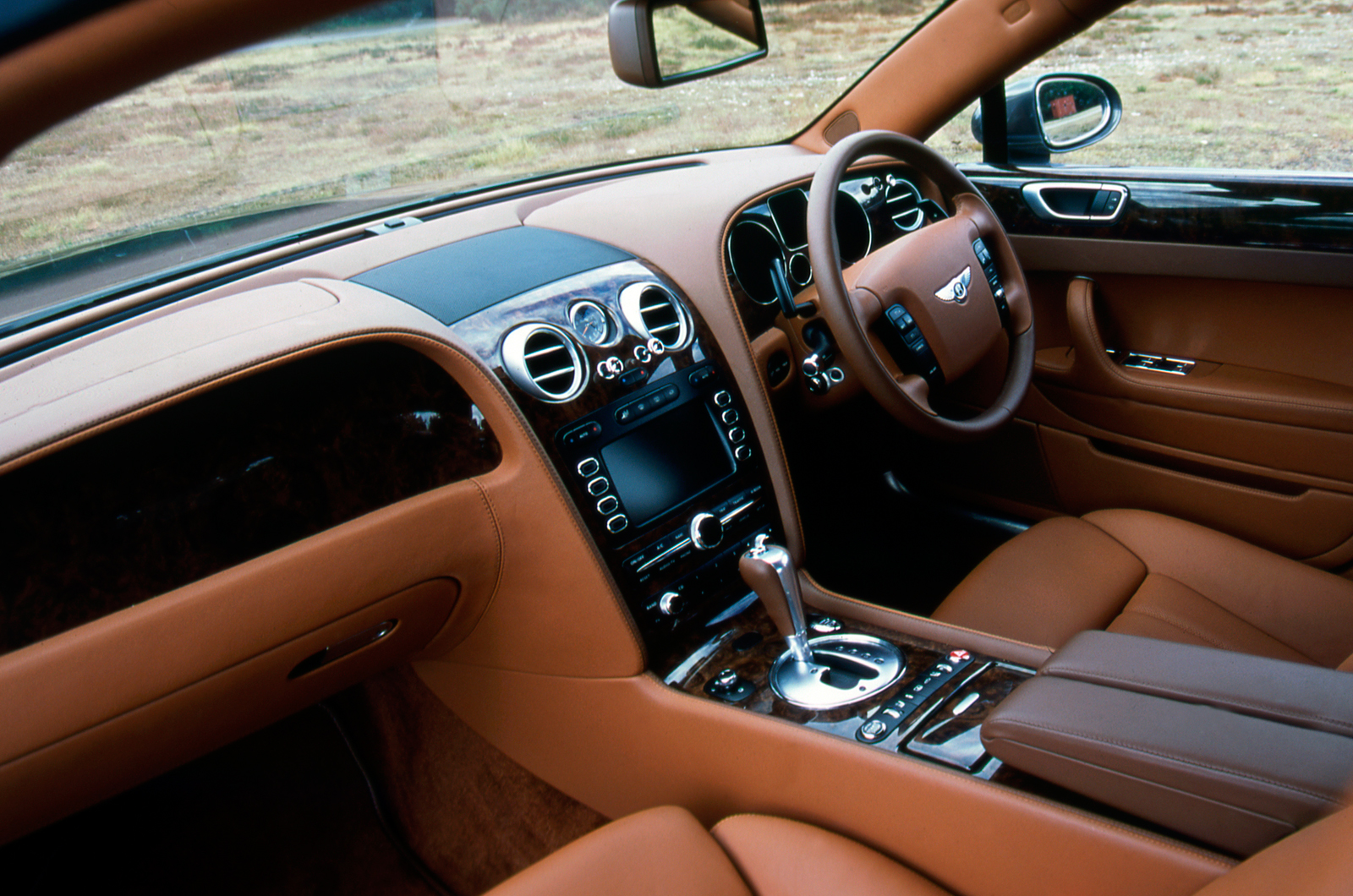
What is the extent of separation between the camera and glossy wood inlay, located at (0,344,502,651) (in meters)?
1.13

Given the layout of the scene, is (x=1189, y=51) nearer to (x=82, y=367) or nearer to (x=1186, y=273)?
(x=1186, y=273)

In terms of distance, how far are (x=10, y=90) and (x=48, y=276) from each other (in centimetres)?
121

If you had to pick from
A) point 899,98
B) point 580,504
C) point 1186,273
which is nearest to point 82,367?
point 580,504

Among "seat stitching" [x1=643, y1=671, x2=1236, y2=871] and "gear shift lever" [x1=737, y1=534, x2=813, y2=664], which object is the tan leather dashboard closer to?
"seat stitching" [x1=643, y1=671, x2=1236, y2=871]

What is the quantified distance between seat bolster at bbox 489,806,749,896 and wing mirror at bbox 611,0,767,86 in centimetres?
137

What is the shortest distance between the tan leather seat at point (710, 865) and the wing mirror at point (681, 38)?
1.37 metres

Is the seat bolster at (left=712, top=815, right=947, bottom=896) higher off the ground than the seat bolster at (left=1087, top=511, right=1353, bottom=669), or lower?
higher

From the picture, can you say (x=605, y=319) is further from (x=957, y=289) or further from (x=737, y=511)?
(x=957, y=289)

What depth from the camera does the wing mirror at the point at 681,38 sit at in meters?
1.79

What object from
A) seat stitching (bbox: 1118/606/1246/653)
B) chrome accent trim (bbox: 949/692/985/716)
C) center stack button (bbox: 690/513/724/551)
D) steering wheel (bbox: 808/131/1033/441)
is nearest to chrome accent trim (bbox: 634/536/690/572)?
center stack button (bbox: 690/513/724/551)

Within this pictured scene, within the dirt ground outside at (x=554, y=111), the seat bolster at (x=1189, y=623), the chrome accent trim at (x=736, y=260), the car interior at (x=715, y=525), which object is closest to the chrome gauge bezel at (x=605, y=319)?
the car interior at (x=715, y=525)

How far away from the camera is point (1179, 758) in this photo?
901 millimetres

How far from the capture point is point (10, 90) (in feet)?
1.16

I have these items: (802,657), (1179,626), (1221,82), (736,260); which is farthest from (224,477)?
(1221,82)
